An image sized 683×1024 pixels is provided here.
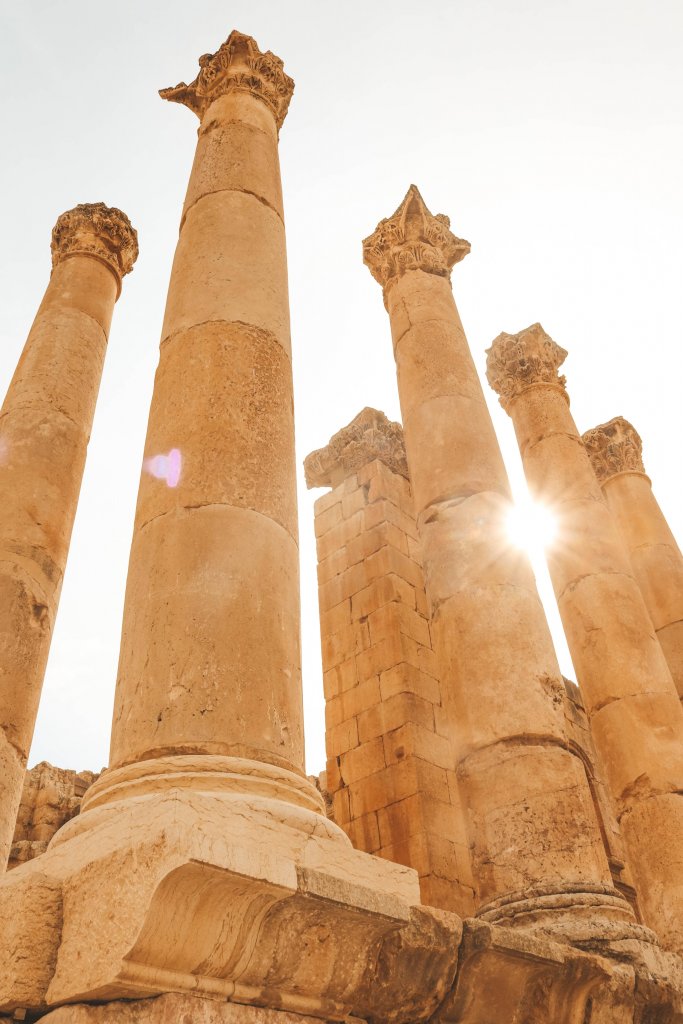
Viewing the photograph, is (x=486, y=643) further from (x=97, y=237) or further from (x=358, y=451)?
(x=97, y=237)

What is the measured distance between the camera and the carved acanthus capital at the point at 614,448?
17.9 metres

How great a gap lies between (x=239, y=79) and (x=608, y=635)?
888cm

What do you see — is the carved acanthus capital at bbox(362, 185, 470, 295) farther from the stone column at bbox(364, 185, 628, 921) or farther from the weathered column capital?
the weathered column capital

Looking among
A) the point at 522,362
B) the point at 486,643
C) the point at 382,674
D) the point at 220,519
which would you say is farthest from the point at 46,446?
the point at 522,362

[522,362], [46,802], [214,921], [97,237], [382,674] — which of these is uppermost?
[522,362]

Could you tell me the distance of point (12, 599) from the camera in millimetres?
8180

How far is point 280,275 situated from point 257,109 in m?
2.90

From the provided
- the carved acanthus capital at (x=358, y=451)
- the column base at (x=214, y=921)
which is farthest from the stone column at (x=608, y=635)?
the column base at (x=214, y=921)

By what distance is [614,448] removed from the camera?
59.3 ft

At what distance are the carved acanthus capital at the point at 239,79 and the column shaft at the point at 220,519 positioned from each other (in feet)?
6.67

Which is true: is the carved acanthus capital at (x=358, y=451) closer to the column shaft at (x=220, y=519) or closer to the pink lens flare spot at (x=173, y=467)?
the column shaft at (x=220, y=519)

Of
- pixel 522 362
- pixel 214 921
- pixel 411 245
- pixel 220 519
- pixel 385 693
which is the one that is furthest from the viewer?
pixel 522 362

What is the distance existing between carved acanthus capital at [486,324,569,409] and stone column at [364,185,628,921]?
4.45 metres

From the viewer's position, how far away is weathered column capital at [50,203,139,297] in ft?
40.2
